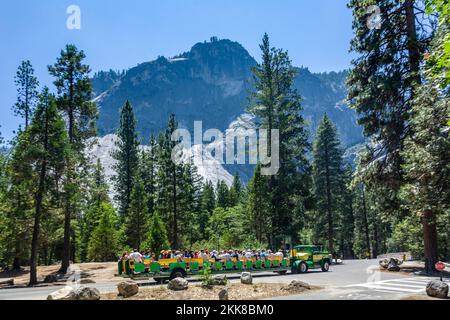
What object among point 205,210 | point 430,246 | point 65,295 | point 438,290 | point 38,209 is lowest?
point 438,290

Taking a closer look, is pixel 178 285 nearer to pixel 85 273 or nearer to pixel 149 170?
pixel 85 273

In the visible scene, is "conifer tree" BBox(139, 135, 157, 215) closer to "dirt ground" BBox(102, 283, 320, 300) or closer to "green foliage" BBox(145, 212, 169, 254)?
"green foliage" BBox(145, 212, 169, 254)

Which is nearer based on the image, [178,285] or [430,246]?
[178,285]

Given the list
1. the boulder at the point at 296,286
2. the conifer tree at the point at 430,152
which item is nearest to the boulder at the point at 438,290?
the boulder at the point at 296,286

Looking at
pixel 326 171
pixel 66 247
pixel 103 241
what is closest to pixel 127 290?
pixel 66 247

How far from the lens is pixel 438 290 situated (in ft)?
41.4

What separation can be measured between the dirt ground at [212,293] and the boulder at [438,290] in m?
4.79

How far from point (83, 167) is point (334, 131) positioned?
33.5 m

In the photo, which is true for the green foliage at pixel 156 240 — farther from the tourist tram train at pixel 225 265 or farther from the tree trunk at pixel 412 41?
the tree trunk at pixel 412 41

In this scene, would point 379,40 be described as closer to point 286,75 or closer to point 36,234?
point 286,75

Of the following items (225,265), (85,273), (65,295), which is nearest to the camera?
(65,295)

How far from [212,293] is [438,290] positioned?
7.96m

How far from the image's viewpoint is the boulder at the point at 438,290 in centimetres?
1254
